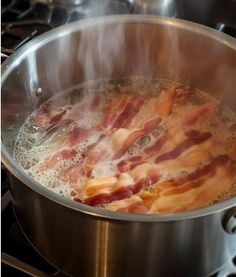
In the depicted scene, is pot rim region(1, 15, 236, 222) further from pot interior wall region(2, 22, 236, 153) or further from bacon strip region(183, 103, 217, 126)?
bacon strip region(183, 103, 217, 126)

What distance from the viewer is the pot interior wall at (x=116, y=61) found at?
3.02 ft

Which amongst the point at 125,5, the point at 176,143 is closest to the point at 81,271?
the point at 176,143

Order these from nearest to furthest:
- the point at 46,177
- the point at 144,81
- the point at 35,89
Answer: the point at 46,177 → the point at 35,89 → the point at 144,81

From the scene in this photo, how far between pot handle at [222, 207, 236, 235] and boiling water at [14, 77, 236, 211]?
0.15m

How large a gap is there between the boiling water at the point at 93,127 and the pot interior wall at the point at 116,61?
0.02 metres

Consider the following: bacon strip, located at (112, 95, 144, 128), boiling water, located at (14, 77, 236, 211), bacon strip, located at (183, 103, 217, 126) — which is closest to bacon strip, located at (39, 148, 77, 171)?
boiling water, located at (14, 77, 236, 211)

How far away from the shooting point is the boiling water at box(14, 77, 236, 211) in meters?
0.86

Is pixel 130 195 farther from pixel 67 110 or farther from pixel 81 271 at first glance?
pixel 67 110

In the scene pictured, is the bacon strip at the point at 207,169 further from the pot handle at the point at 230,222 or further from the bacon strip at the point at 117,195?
the pot handle at the point at 230,222

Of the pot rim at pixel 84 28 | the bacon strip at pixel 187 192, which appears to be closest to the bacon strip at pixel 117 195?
the bacon strip at pixel 187 192

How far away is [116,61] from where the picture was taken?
1052mm

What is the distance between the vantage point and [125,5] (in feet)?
3.68

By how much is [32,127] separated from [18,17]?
29 cm

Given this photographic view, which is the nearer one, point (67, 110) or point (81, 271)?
point (81, 271)
